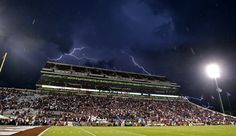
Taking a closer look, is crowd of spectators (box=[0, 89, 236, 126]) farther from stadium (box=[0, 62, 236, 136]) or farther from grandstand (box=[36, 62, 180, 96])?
grandstand (box=[36, 62, 180, 96])

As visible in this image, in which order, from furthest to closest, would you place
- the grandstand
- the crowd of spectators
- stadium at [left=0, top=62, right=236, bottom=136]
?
the grandstand < the crowd of spectators < stadium at [left=0, top=62, right=236, bottom=136]

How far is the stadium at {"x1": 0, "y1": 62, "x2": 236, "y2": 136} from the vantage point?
3928 centimetres

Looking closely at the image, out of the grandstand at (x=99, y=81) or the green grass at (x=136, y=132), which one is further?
the grandstand at (x=99, y=81)

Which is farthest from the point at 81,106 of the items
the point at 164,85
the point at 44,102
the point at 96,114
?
the point at 164,85

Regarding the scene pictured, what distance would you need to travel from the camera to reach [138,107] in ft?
199

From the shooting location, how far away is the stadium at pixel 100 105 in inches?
1547

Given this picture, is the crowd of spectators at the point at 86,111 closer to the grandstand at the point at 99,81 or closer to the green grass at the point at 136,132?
the grandstand at the point at 99,81

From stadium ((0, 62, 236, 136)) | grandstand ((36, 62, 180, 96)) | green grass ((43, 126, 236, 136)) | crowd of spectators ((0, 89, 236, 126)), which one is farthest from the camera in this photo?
grandstand ((36, 62, 180, 96))

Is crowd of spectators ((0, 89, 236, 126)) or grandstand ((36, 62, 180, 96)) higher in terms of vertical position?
grandstand ((36, 62, 180, 96))

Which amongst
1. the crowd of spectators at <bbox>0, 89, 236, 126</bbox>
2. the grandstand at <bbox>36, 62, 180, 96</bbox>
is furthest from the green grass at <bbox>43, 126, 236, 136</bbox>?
the grandstand at <bbox>36, 62, 180, 96</bbox>

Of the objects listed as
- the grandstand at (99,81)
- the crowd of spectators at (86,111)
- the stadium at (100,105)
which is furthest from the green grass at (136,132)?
the grandstand at (99,81)

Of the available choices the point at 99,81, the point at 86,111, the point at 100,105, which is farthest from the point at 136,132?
the point at 99,81

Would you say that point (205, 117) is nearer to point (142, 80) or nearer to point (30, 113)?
point (142, 80)

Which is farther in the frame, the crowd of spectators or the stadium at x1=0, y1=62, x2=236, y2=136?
the crowd of spectators
